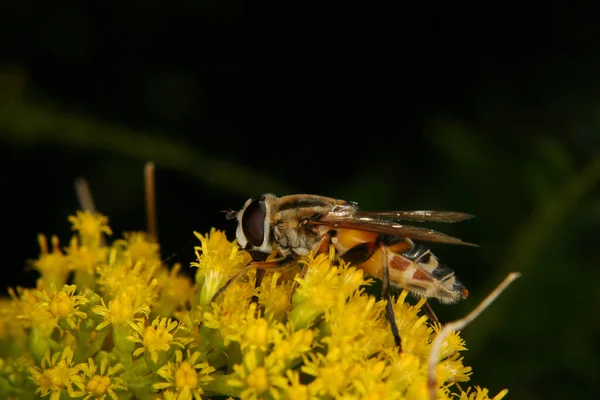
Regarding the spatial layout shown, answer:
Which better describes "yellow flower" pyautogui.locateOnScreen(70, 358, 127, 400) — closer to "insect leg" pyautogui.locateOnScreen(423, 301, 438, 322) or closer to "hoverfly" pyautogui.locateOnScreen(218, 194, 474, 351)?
"hoverfly" pyautogui.locateOnScreen(218, 194, 474, 351)

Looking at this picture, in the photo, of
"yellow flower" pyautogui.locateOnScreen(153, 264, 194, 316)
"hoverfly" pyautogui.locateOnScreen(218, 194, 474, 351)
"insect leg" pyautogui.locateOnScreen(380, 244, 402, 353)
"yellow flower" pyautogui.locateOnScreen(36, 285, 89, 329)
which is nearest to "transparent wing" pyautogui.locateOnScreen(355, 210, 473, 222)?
"hoverfly" pyautogui.locateOnScreen(218, 194, 474, 351)

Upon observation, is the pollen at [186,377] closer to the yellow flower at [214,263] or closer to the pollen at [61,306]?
the yellow flower at [214,263]

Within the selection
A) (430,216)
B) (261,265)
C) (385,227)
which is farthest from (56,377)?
(430,216)

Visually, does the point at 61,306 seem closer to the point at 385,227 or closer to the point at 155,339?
the point at 155,339

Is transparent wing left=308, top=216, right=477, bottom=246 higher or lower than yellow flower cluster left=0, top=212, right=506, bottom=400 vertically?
higher

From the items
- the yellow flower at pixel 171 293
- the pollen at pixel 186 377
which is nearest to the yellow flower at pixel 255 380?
the pollen at pixel 186 377

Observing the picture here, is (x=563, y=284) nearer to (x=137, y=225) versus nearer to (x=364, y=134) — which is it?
(x=364, y=134)
